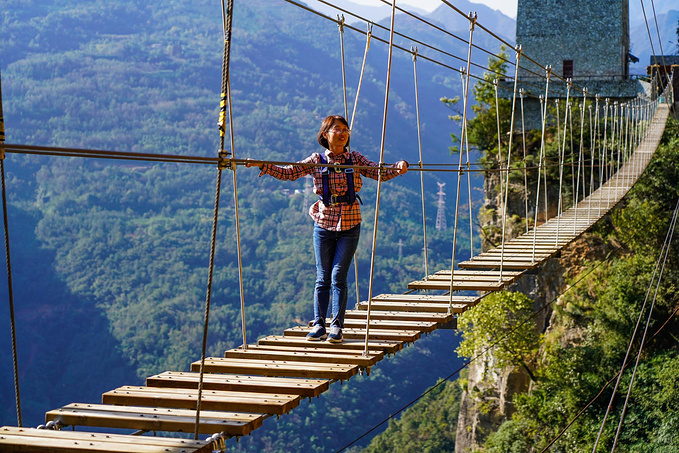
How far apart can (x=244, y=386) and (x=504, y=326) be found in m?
10.9

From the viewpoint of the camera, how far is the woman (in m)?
3.48

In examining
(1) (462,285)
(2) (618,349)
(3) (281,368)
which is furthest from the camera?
(2) (618,349)

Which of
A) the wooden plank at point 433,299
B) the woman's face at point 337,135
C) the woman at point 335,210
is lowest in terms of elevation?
the wooden plank at point 433,299

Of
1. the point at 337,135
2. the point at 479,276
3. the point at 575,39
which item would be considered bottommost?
the point at 479,276

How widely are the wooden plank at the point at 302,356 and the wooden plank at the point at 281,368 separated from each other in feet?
0.15

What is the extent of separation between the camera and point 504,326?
13.3 metres

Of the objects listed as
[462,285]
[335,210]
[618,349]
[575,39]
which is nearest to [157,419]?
[335,210]

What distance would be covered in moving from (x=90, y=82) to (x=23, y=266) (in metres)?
26.3

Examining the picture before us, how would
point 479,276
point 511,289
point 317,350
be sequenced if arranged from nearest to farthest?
point 317,350 → point 479,276 → point 511,289

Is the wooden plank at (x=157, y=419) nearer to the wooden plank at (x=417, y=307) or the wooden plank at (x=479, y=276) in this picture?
the wooden plank at (x=417, y=307)

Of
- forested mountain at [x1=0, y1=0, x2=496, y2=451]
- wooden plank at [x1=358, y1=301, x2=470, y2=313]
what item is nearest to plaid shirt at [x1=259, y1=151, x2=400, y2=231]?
wooden plank at [x1=358, y1=301, x2=470, y2=313]

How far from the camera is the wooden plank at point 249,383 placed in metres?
2.79

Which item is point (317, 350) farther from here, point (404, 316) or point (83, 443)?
point (83, 443)

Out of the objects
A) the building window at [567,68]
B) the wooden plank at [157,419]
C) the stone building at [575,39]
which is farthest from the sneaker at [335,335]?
the building window at [567,68]
